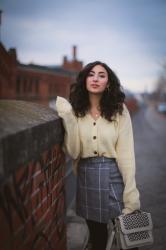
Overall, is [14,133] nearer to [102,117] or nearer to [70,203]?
[102,117]

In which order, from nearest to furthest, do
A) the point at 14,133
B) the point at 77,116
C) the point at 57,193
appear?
the point at 14,133, the point at 57,193, the point at 77,116

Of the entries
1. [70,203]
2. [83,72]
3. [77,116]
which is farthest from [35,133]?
[70,203]

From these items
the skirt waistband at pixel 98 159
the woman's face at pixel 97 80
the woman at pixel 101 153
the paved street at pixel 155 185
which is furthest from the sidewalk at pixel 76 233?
the woman's face at pixel 97 80

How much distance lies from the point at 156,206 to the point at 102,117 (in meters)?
2.91

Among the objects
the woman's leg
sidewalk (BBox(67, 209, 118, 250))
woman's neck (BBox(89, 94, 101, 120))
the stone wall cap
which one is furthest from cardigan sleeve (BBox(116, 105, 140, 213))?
sidewalk (BBox(67, 209, 118, 250))

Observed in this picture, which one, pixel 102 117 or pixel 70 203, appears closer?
pixel 102 117

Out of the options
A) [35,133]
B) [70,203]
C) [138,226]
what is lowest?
[70,203]

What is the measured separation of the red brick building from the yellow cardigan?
64.5 ft

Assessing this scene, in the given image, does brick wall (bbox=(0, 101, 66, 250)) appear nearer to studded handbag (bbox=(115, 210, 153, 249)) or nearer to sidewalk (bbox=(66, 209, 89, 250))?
studded handbag (bbox=(115, 210, 153, 249))

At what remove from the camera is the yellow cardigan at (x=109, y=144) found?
300 centimetres

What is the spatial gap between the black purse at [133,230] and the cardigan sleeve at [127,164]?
10cm

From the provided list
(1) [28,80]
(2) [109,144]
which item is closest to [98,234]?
(2) [109,144]

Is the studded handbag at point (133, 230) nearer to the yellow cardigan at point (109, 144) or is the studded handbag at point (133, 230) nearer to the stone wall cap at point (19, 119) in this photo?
the yellow cardigan at point (109, 144)

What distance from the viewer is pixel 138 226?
291cm
